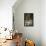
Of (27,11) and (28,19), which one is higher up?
(27,11)

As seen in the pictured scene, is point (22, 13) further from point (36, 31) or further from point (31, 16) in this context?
point (36, 31)

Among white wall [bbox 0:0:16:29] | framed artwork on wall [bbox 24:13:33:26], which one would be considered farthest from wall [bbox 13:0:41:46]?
white wall [bbox 0:0:16:29]

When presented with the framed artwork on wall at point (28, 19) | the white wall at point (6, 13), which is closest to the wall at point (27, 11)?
the framed artwork on wall at point (28, 19)

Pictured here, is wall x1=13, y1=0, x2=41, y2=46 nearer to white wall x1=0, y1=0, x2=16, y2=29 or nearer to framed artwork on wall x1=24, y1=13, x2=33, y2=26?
framed artwork on wall x1=24, y1=13, x2=33, y2=26

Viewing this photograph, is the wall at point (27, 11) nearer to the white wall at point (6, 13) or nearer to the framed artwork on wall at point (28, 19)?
the framed artwork on wall at point (28, 19)

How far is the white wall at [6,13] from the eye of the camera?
162 inches

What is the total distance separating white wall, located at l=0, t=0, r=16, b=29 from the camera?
13.5 ft

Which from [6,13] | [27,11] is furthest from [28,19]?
[6,13]

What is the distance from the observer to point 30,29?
5469mm

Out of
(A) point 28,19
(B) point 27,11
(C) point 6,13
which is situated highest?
(B) point 27,11

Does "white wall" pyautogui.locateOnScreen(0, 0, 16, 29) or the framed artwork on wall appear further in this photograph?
the framed artwork on wall

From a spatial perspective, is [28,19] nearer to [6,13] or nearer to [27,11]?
[27,11]

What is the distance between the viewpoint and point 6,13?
416cm

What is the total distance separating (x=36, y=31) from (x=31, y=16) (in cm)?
78
